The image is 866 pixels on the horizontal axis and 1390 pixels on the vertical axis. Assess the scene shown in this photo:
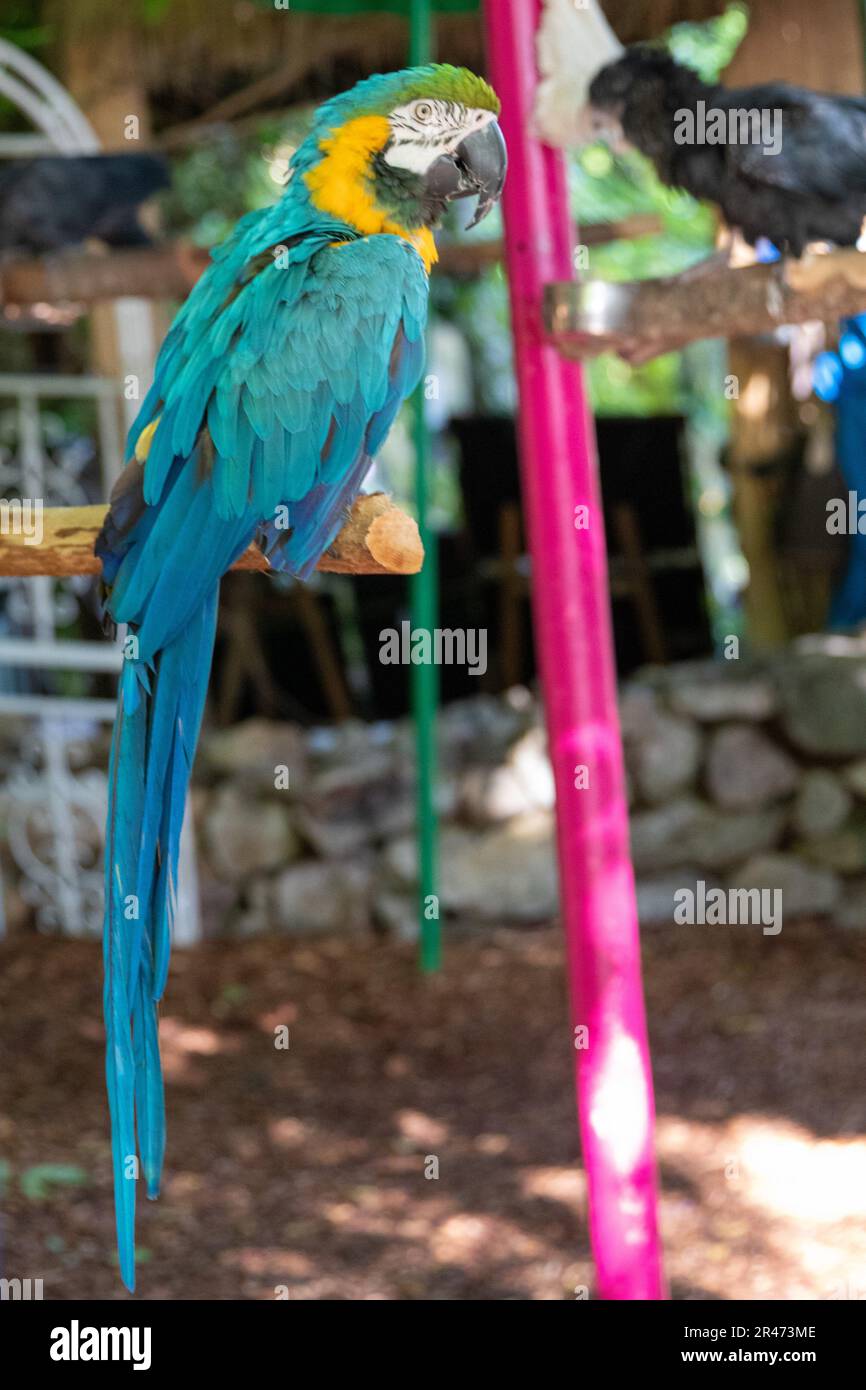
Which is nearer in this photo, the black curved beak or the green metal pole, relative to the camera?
the black curved beak

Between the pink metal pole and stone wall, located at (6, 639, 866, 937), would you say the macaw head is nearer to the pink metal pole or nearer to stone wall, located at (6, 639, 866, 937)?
the pink metal pole

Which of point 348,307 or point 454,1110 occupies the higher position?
point 348,307

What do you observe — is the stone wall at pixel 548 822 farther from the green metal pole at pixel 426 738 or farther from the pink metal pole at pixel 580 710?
the pink metal pole at pixel 580 710

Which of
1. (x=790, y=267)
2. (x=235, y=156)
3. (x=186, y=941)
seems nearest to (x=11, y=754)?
(x=186, y=941)

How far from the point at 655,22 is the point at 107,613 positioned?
3.71 metres

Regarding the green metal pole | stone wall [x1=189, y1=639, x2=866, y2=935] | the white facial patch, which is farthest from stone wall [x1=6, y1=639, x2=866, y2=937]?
the white facial patch

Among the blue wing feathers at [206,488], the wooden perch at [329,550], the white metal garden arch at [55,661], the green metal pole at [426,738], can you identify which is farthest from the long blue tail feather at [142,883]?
the white metal garden arch at [55,661]

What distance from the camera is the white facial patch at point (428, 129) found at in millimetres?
1462

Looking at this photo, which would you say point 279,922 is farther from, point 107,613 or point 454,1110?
point 107,613

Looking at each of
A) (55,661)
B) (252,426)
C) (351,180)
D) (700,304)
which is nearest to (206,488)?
(252,426)

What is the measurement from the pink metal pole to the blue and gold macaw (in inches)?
13.0

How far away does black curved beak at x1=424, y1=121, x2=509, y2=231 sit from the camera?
1.47 metres

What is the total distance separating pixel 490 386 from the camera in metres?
7.26
